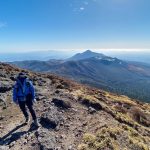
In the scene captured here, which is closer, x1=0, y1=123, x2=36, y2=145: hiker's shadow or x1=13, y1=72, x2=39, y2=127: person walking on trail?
x1=0, y1=123, x2=36, y2=145: hiker's shadow

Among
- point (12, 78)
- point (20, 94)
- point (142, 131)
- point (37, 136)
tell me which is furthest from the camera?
point (12, 78)

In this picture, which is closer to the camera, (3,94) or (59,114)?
(59,114)

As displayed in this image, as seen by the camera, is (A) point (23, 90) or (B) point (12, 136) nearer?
(B) point (12, 136)

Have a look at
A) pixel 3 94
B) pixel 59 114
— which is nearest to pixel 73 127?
pixel 59 114

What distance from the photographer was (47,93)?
28094 mm

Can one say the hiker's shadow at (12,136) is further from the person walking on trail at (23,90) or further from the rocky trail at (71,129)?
the person walking on trail at (23,90)

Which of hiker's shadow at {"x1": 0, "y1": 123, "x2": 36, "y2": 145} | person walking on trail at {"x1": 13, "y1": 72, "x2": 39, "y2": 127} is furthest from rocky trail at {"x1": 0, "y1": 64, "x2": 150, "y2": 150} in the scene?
person walking on trail at {"x1": 13, "y1": 72, "x2": 39, "y2": 127}

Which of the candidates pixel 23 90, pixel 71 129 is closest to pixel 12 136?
pixel 23 90

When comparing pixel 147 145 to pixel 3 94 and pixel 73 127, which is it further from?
pixel 3 94

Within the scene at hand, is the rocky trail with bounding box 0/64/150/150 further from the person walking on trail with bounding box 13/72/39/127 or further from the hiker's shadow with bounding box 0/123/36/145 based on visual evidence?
the person walking on trail with bounding box 13/72/39/127

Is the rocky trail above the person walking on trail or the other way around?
the other way around

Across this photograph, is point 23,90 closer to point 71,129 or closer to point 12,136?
point 12,136

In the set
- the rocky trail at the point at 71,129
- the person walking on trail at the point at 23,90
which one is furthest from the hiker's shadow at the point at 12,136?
the person walking on trail at the point at 23,90

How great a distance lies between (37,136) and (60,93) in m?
11.6
